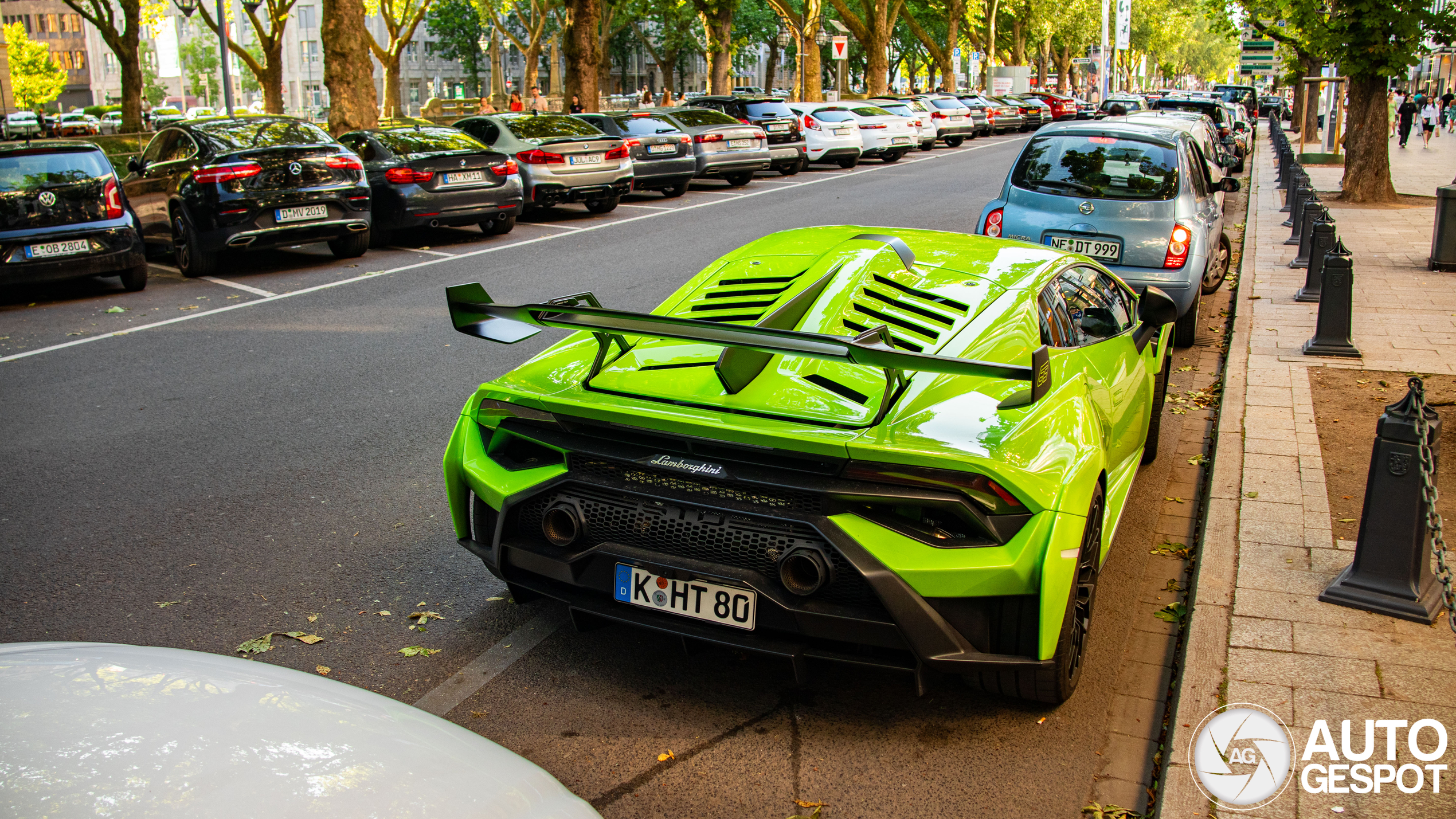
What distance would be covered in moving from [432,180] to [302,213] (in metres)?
2.13

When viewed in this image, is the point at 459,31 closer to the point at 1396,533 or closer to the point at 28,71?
the point at 28,71

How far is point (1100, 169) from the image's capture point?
9.07 meters

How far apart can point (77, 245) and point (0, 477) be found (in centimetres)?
625

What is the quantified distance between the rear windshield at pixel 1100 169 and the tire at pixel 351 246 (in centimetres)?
803

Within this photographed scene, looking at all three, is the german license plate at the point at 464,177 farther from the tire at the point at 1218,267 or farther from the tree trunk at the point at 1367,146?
the tree trunk at the point at 1367,146

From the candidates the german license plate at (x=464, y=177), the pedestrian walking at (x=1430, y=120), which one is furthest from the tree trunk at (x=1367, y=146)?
the pedestrian walking at (x=1430, y=120)

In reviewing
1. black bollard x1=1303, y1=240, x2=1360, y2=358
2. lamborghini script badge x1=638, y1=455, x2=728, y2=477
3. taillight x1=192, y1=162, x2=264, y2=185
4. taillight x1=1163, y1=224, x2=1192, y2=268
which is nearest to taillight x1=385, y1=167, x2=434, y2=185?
taillight x1=192, y1=162, x2=264, y2=185

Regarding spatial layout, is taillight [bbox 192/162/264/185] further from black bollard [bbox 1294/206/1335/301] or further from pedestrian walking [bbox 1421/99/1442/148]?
pedestrian walking [bbox 1421/99/1442/148]

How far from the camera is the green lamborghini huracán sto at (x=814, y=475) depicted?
3135mm

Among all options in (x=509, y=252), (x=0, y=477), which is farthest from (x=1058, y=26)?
(x=0, y=477)

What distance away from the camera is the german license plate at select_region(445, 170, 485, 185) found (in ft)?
48.1

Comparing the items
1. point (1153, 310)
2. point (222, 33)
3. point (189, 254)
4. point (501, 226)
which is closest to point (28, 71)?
point (222, 33)

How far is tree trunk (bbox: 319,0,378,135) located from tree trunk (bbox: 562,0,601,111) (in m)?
7.68

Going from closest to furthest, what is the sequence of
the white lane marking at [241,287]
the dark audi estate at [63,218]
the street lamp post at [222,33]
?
the dark audi estate at [63,218] → the white lane marking at [241,287] → the street lamp post at [222,33]
